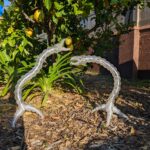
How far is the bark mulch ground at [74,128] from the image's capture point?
14.0 feet

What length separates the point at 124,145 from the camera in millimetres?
4152

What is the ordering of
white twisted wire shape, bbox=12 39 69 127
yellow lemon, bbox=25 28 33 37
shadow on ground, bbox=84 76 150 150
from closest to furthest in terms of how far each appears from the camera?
shadow on ground, bbox=84 76 150 150 < white twisted wire shape, bbox=12 39 69 127 < yellow lemon, bbox=25 28 33 37

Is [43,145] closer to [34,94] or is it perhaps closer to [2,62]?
[34,94]

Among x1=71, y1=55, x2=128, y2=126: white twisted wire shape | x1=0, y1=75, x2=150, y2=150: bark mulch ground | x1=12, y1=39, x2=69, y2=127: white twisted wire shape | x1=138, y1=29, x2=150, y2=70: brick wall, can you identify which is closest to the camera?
x1=0, y1=75, x2=150, y2=150: bark mulch ground

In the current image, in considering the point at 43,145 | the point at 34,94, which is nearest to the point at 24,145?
the point at 43,145

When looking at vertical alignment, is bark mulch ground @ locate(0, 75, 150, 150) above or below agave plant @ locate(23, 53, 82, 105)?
below

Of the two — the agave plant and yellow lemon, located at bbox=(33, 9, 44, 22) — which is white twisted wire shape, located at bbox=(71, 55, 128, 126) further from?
the agave plant

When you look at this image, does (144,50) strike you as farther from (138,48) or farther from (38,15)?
(38,15)

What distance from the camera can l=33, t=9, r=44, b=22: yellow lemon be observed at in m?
5.68

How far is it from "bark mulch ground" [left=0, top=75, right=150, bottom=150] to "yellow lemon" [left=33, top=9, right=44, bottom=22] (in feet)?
3.39

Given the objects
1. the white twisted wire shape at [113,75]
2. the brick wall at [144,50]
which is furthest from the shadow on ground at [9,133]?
the brick wall at [144,50]

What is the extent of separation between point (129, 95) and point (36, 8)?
196 cm

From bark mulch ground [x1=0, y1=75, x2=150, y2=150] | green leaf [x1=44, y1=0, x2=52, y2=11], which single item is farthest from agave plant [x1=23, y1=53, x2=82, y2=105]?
green leaf [x1=44, y1=0, x2=52, y2=11]

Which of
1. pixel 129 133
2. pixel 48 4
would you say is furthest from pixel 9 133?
pixel 48 4
